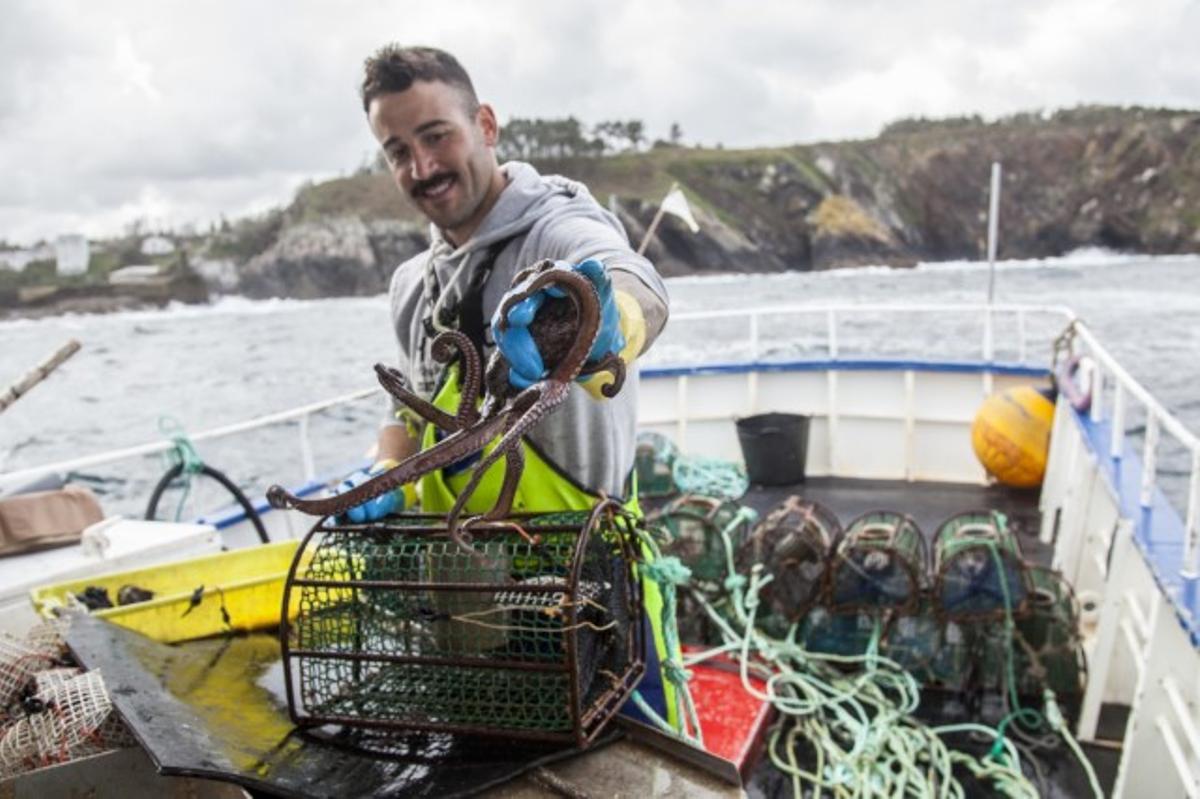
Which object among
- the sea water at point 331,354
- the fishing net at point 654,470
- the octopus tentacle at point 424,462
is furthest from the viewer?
the sea water at point 331,354

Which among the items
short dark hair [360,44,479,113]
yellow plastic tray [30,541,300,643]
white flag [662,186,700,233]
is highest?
short dark hair [360,44,479,113]

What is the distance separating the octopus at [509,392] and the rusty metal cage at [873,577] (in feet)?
11.4

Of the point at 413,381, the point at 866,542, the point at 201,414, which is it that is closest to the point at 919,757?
the point at 866,542

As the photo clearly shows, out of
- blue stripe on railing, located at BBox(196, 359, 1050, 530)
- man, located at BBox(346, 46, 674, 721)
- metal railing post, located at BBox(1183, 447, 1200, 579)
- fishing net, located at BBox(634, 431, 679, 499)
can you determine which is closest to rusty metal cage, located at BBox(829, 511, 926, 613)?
metal railing post, located at BBox(1183, 447, 1200, 579)

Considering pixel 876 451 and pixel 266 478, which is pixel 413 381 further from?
pixel 266 478

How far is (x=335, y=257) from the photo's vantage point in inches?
3371

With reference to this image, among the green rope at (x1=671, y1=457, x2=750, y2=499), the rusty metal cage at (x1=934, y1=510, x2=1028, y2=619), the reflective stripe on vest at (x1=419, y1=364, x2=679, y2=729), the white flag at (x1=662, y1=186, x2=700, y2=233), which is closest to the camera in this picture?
the reflective stripe on vest at (x1=419, y1=364, x2=679, y2=729)

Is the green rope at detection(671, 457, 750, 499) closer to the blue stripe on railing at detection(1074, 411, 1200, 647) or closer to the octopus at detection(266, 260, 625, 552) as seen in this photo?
the blue stripe on railing at detection(1074, 411, 1200, 647)

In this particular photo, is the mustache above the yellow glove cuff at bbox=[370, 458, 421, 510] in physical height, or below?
above

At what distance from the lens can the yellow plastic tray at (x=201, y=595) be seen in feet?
7.91

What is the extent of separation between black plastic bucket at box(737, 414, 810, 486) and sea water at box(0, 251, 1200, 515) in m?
1.24

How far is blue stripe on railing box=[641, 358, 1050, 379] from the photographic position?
8.32 meters

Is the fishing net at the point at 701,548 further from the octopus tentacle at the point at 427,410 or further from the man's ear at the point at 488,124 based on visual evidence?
the octopus tentacle at the point at 427,410

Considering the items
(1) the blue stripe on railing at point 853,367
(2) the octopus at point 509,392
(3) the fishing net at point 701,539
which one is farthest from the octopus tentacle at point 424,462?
(1) the blue stripe on railing at point 853,367
